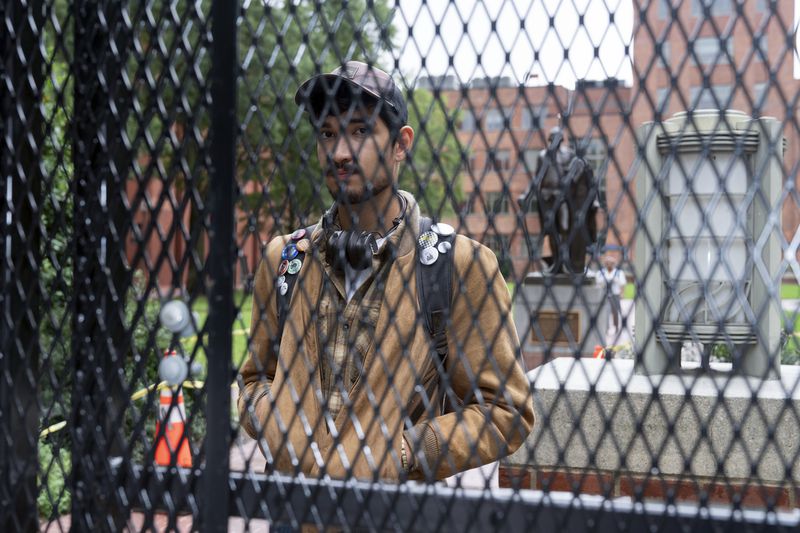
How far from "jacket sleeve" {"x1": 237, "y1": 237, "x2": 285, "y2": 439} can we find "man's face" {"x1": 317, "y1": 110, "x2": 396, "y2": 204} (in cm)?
32

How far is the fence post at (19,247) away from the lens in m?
1.85

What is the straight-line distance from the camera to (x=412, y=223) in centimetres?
217

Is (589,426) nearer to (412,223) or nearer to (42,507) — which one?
(412,223)

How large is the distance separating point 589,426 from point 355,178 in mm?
3028

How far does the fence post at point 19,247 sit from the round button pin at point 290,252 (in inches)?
24.5

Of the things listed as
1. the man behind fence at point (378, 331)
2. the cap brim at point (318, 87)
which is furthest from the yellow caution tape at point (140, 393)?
the cap brim at point (318, 87)


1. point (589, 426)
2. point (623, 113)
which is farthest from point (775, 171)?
point (623, 113)

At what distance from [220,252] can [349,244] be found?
1.59ft

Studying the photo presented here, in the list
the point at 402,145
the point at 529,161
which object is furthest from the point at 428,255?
the point at 529,161

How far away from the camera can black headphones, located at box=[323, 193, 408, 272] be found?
2.04 m

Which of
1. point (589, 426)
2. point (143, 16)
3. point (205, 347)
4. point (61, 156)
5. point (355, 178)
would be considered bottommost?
point (589, 426)

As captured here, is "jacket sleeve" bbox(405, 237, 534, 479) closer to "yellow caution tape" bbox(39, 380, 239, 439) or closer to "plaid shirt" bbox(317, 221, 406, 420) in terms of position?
"plaid shirt" bbox(317, 221, 406, 420)

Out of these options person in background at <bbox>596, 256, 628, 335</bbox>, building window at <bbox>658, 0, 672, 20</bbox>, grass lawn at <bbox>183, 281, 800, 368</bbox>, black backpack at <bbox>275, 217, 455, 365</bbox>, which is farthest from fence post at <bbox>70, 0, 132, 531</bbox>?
building window at <bbox>658, 0, 672, 20</bbox>

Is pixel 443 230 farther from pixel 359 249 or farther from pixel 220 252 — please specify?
pixel 220 252
